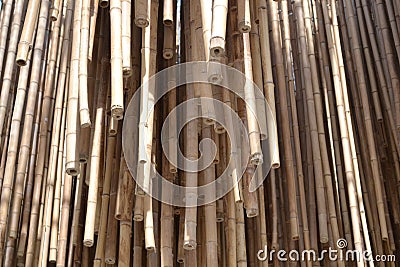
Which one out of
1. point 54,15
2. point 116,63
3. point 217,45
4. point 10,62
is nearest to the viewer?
point 217,45

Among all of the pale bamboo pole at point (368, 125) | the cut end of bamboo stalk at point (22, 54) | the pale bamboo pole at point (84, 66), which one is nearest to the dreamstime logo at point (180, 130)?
the pale bamboo pole at point (84, 66)

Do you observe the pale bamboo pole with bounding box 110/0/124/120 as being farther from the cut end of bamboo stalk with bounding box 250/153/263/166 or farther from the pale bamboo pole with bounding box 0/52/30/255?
the pale bamboo pole with bounding box 0/52/30/255

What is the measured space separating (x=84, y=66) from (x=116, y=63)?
96 mm

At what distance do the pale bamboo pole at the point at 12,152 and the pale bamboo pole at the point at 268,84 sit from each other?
2.04ft

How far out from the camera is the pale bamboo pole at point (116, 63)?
1282 millimetres

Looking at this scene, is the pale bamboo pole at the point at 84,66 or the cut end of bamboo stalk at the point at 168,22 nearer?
the pale bamboo pole at the point at 84,66

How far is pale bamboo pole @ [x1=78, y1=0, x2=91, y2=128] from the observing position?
4.29 ft

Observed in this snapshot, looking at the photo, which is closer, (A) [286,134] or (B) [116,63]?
(B) [116,63]

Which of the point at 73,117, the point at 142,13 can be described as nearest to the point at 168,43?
the point at 142,13

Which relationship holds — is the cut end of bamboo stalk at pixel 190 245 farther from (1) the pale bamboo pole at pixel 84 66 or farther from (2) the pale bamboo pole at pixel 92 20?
(2) the pale bamboo pole at pixel 92 20

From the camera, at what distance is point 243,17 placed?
4.47ft

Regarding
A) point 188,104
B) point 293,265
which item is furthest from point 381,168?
point 188,104

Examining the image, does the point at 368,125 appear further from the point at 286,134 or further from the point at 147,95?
the point at 147,95

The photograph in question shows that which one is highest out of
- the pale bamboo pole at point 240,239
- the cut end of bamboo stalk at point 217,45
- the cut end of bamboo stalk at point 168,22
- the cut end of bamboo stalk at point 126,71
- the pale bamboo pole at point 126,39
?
the cut end of bamboo stalk at point 168,22
